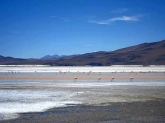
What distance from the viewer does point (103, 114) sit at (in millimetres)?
17719

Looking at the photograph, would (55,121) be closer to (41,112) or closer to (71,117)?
(71,117)

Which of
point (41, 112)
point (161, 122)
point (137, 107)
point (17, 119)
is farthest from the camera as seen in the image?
point (137, 107)

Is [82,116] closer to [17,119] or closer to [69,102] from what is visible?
[17,119]

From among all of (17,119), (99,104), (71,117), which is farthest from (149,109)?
(17,119)

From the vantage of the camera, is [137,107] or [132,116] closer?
[132,116]

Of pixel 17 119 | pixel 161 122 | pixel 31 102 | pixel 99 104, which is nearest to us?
pixel 161 122

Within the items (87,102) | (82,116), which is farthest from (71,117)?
(87,102)

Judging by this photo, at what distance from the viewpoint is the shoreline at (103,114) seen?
1602 centimetres

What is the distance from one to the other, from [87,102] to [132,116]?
6.72m

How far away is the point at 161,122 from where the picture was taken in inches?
598

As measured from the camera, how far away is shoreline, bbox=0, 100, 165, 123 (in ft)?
52.5

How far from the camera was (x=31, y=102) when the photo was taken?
923 inches

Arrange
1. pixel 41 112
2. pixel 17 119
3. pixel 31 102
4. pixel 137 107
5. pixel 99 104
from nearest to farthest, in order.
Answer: pixel 17 119 → pixel 41 112 → pixel 137 107 → pixel 99 104 → pixel 31 102

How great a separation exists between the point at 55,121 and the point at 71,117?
134 cm
